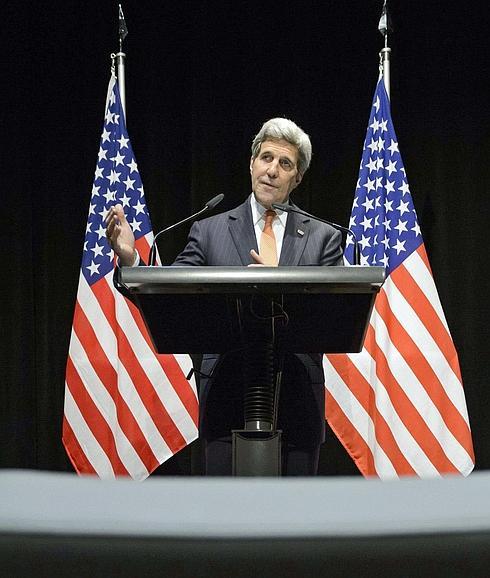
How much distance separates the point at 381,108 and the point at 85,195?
148cm

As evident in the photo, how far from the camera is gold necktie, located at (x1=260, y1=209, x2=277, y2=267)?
7.43 ft

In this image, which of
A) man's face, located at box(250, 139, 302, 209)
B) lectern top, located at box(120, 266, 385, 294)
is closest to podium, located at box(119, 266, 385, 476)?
lectern top, located at box(120, 266, 385, 294)

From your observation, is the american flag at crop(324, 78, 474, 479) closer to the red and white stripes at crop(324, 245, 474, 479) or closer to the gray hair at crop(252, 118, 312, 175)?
the red and white stripes at crop(324, 245, 474, 479)

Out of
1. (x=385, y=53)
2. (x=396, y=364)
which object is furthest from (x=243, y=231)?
(x=385, y=53)

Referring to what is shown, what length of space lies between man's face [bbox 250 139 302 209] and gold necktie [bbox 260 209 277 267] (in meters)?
0.03

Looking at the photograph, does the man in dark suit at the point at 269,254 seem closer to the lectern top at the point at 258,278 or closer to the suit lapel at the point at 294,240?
the suit lapel at the point at 294,240

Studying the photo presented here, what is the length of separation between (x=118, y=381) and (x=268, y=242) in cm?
159

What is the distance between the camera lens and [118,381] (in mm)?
3691

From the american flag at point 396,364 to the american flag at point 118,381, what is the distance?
68 centimetres

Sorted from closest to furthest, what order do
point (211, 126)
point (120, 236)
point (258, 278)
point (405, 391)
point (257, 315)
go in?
point (258, 278) → point (257, 315) → point (120, 236) → point (405, 391) → point (211, 126)

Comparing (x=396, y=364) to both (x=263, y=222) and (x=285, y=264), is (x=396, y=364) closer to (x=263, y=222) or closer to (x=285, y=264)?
(x=263, y=222)

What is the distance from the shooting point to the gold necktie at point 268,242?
2264 mm

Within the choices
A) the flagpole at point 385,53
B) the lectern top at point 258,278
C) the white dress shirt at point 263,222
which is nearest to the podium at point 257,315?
the lectern top at point 258,278

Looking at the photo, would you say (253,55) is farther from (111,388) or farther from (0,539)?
(0,539)
